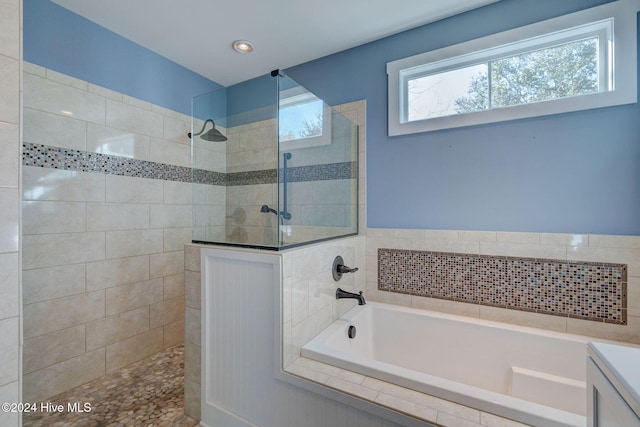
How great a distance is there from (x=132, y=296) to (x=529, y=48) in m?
3.44

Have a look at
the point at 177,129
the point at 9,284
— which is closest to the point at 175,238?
the point at 177,129

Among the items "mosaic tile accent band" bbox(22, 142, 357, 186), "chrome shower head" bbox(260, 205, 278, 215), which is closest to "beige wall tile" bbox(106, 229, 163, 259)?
"mosaic tile accent band" bbox(22, 142, 357, 186)

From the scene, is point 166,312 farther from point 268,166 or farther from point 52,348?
point 268,166

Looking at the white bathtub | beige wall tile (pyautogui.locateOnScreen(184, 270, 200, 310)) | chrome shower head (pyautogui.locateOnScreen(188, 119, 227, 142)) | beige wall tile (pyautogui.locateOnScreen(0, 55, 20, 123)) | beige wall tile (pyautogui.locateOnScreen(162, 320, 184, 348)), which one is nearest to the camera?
beige wall tile (pyautogui.locateOnScreen(0, 55, 20, 123))

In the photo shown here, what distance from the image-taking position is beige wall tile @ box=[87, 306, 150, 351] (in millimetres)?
2025

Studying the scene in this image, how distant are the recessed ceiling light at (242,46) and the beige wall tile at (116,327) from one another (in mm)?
2360

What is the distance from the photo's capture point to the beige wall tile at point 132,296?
213 cm

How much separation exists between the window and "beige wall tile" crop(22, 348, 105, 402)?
2.07 meters

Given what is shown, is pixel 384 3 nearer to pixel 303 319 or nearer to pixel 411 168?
pixel 411 168

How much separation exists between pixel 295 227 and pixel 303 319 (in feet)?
1.76

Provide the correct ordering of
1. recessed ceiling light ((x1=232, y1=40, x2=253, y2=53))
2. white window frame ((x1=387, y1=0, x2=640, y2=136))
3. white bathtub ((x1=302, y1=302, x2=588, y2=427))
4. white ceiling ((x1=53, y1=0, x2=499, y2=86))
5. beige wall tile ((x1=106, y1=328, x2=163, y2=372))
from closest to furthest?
white bathtub ((x1=302, y1=302, x2=588, y2=427))
white window frame ((x1=387, y1=0, x2=640, y2=136))
white ceiling ((x1=53, y1=0, x2=499, y2=86))
beige wall tile ((x1=106, y1=328, x2=163, y2=372))
recessed ceiling light ((x1=232, y1=40, x2=253, y2=53))

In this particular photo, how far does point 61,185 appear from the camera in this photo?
187 cm

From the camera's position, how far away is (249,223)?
178 cm

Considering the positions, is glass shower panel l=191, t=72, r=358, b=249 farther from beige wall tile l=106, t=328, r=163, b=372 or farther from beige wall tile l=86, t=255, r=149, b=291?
beige wall tile l=106, t=328, r=163, b=372
